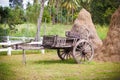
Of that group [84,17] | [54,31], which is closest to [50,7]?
[54,31]

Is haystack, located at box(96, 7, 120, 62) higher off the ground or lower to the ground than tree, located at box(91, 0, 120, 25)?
lower

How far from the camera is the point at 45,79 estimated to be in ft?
27.3

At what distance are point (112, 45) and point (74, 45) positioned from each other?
4.09 ft

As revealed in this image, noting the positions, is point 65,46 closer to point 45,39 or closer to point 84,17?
point 45,39

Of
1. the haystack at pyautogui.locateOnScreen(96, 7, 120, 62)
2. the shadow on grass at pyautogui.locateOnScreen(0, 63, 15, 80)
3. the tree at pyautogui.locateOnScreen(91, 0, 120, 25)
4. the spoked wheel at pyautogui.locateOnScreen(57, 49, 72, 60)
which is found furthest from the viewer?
the tree at pyautogui.locateOnScreen(91, 0, 120, 25)

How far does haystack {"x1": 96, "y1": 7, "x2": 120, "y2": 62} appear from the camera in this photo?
12461 millimetres

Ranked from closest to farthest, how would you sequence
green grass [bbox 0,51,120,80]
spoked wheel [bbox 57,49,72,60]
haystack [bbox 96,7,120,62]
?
green grass [bbox 0,51,120,80] → haystack [bbox 96,7,120,62] → spoked wheel [bbox 57,49,72,60]

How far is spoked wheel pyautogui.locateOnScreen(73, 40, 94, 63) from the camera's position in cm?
1250

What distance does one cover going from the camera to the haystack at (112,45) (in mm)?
12461

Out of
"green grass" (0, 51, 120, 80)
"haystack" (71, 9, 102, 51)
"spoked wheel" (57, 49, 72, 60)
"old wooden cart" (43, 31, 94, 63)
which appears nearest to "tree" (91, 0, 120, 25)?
"haystack" (71, 9, 102, 51)

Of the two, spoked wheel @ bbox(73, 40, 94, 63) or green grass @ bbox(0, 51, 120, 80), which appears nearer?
green grass @ bbox(0, 51, 120, 80)

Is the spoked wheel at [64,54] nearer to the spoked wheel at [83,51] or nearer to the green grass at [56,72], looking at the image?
the green grass at [56,72]

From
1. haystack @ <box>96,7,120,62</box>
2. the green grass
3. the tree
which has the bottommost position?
the green grass

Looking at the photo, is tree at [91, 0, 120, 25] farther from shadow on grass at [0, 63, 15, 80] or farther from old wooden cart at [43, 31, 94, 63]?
shadow on grass at [0, 63, 15, 80]
